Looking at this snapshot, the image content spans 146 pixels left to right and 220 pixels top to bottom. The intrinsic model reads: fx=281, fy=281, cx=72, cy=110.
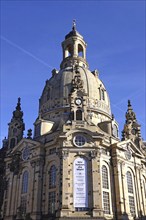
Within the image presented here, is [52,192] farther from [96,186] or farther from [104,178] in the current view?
[104,178]

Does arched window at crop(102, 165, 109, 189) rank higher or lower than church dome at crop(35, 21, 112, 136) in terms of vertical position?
lower

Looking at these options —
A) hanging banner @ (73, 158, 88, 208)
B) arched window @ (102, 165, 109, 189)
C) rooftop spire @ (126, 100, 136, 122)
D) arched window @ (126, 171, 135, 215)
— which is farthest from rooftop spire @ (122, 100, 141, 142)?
hanging banner @ (73, 158, 88, 208)

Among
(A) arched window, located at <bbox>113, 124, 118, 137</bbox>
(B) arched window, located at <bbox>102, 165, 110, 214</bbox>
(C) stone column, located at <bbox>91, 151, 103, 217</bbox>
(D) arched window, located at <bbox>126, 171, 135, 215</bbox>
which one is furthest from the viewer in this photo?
(A) arched window, located at <bbox>113, 124, 118, 137</bbox>

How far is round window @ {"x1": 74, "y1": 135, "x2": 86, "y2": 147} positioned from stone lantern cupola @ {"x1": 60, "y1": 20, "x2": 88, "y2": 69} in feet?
92.0

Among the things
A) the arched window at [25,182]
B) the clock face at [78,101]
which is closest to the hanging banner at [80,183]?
the arched window at [25,182]

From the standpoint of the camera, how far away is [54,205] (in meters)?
42.1

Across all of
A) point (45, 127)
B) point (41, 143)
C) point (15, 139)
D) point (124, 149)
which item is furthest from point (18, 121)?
point (124, 149)

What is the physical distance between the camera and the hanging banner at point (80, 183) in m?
40.4

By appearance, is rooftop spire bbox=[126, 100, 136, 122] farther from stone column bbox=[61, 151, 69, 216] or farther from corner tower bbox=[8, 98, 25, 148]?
stone column bbox=[61, 151, 69, 216]

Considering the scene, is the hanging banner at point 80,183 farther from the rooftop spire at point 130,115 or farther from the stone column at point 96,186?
the rooftop spire at point 130,115

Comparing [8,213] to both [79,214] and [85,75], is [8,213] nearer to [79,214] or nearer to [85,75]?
[79,214]

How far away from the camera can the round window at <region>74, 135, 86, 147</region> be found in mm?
44625

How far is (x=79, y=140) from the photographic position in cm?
4506

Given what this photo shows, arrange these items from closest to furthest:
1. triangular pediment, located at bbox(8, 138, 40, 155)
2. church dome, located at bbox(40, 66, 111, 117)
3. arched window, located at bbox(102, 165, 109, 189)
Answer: arched window, located at bbox(102, 165, 109, 189), triangular pediment, located at bbox(8, 138, 40, 155), church dome, located at bbox(40, 66, 111, 117)
